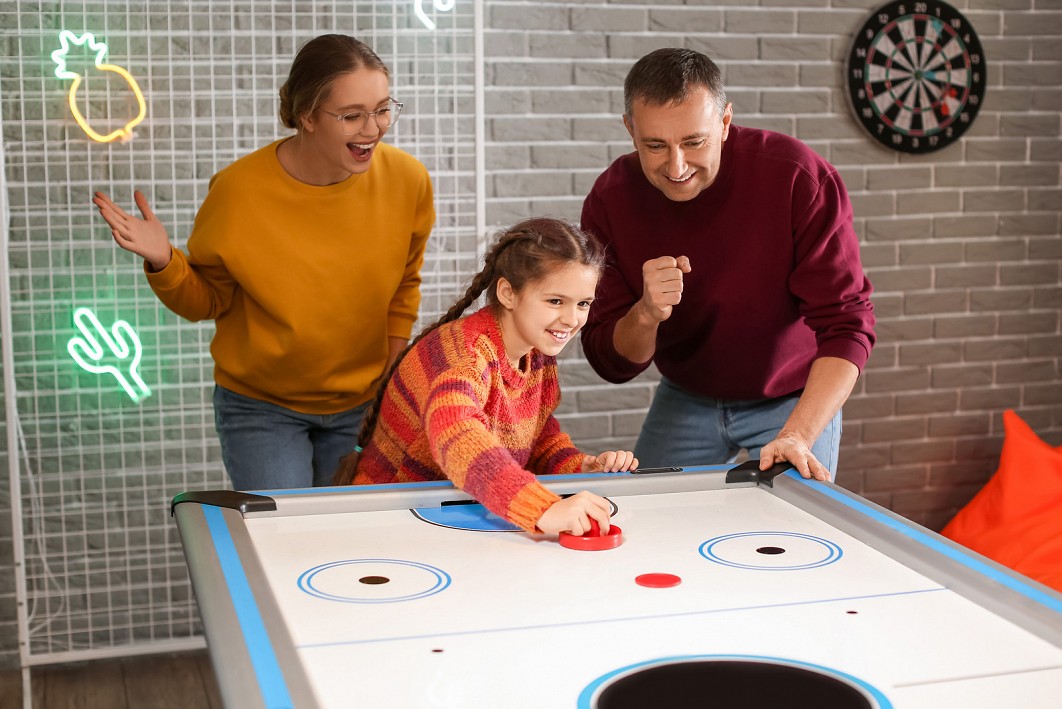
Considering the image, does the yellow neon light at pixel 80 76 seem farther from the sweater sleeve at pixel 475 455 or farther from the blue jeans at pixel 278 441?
the sweater sleeve at pixel 475 455

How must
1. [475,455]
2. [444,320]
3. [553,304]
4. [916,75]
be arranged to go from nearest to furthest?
[475,455]
[553,304]
[444,320]
[916,75]

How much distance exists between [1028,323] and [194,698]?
2.91 meters

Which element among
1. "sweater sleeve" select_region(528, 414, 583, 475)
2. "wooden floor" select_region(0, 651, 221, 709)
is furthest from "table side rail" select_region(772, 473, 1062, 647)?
"wooden floor" select_region(0, 651, 221, 709)

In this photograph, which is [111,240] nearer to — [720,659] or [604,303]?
[604,303]

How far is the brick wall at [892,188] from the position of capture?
3.41 meters

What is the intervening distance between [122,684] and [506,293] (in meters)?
1.77

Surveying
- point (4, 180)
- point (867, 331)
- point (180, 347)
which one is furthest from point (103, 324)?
point (867, 331)

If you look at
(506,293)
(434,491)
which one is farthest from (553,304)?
(434,491)

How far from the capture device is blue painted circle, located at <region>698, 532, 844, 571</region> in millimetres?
1468

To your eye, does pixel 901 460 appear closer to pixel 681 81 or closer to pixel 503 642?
pixel 681 81

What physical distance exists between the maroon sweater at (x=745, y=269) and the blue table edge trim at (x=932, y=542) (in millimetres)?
428

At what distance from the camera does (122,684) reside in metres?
3.01

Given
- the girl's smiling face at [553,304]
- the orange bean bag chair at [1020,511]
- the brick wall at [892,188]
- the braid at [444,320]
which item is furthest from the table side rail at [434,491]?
the orange bean bag chair at [1020,511]

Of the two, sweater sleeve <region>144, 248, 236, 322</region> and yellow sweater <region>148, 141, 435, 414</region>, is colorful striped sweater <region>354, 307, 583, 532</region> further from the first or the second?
sweater sleeve <region>144, 248, 236, 322</region>
